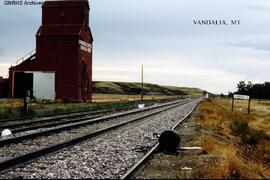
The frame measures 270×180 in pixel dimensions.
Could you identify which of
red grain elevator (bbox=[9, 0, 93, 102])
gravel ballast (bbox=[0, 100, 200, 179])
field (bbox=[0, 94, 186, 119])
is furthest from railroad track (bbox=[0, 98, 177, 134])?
red grain elevator (bbox=[9, 0, 93, 102])

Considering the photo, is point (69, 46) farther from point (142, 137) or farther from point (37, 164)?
point (37, 164)

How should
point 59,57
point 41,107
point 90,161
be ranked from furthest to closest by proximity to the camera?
point 59,57 → point 41,107 → point 90,161

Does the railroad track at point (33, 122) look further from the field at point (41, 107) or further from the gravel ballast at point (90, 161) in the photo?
the gravel ballast at point (90, 161)

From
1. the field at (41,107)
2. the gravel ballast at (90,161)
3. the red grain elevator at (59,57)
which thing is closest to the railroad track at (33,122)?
the field at (41,107)

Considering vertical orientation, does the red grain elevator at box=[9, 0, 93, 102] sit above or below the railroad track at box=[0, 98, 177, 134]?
above

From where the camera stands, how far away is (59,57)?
5472 cm

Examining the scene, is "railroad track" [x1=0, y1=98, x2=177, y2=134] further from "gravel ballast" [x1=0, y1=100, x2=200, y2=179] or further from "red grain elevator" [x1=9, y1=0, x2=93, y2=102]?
"red grain elevator" [x1=9, y1=0, x2=93, y2=102]

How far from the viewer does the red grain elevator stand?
177ft

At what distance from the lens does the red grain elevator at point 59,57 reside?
5397 cm

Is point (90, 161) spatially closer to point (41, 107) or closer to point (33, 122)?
point (33, 122)

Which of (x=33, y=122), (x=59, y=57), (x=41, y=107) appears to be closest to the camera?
(x=33, y=122)

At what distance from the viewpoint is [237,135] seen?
81.7 feet

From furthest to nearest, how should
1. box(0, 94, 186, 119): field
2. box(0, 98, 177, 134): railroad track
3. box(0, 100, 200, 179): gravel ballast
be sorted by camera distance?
box(0, 94, 186, 119): field < box(0, 98, 177, 134): railroad track < box(0, 100, 200, 179): gravel ballast

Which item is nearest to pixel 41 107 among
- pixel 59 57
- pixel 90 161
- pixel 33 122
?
pixel 59 57
